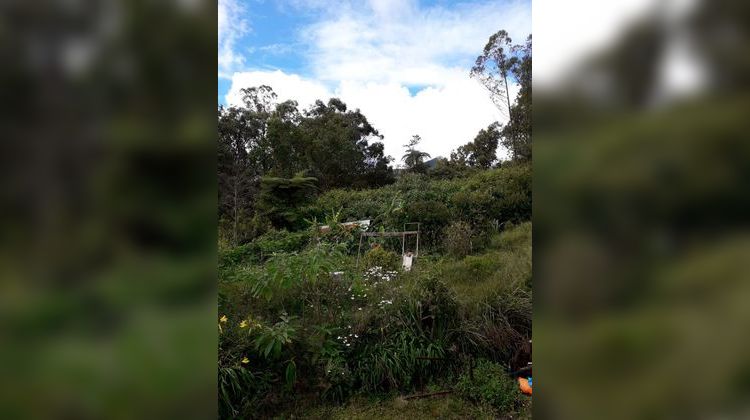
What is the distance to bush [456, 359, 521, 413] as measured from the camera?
278 centimetres

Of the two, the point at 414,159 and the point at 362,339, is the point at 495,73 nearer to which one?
the point at 414,159

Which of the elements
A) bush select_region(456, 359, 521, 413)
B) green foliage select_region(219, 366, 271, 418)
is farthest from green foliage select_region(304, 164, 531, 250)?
green foliage select_region(219, 366, 271, 418)

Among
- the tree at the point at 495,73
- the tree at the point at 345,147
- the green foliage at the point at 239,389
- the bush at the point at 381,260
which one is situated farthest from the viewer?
the tree at the point at 345,147

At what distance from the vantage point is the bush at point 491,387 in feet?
9.11

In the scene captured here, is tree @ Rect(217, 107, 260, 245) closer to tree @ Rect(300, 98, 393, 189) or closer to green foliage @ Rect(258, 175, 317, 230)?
green foliage @ Rect(258, 175, 317, 230)

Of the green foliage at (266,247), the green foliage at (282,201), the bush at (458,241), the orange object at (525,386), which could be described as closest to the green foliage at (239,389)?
the orange object at (525,386)
